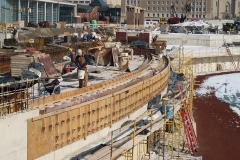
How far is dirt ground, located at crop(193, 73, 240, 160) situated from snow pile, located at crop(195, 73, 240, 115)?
2.69 ft

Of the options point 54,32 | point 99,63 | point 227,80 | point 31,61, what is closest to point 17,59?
point 31,61

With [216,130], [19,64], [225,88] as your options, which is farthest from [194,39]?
[19,64]

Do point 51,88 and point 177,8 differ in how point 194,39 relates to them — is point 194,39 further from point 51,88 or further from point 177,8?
point 177,8

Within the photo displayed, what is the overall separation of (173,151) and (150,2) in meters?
92.8

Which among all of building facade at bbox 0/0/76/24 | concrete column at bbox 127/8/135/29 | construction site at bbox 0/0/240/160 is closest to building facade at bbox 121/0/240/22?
concrete column at bbox 127/8/135/29

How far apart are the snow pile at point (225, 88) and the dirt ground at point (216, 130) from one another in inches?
32.3

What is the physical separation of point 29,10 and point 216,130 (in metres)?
31.8

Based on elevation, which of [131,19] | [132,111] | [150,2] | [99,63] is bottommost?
[132,111]

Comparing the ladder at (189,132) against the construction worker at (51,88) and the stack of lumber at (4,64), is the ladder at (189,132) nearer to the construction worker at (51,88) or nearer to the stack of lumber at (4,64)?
the construction worker at (51,88)

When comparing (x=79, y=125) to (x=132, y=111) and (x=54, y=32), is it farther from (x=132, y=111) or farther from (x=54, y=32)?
(x=54, y=32)

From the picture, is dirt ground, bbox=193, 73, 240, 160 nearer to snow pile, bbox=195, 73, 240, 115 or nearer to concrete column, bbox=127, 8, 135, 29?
snow pile, bbox=195, 73, 240, 115

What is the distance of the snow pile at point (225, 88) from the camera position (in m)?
30.2

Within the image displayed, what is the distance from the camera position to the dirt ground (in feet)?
59.8

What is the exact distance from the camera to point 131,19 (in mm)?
65188
